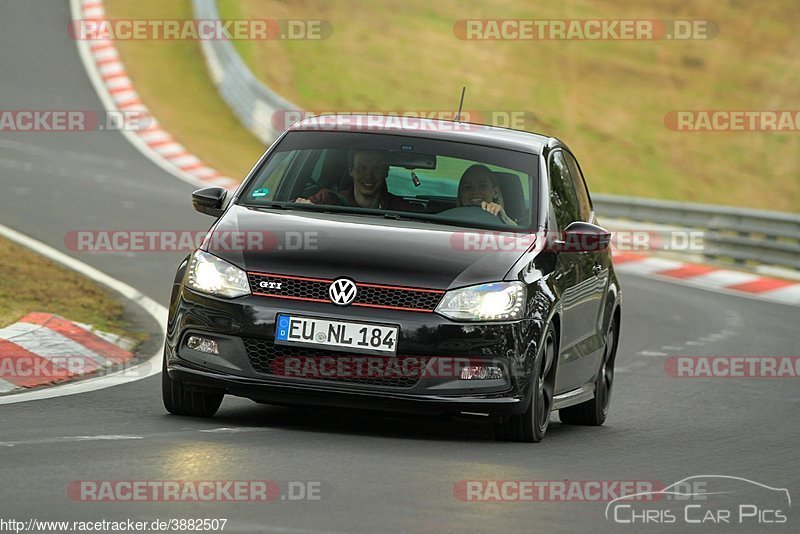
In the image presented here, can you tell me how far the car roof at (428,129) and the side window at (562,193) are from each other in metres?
0.16

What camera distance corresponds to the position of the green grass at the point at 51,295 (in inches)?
485

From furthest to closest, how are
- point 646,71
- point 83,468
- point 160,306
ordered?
point 646,71 → point 160,306 → point 83,468

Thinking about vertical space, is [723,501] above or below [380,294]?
below

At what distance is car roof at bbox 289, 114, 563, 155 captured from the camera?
30.9ft

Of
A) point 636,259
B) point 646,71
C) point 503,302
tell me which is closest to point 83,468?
point 503,302

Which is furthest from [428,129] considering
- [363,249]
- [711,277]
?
[711,277]

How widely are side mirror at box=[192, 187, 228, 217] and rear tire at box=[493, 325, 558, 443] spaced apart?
1921mm

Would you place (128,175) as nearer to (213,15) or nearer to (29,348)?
(213,15)

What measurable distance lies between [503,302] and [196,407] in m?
1.68

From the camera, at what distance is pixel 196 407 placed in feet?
28.2
